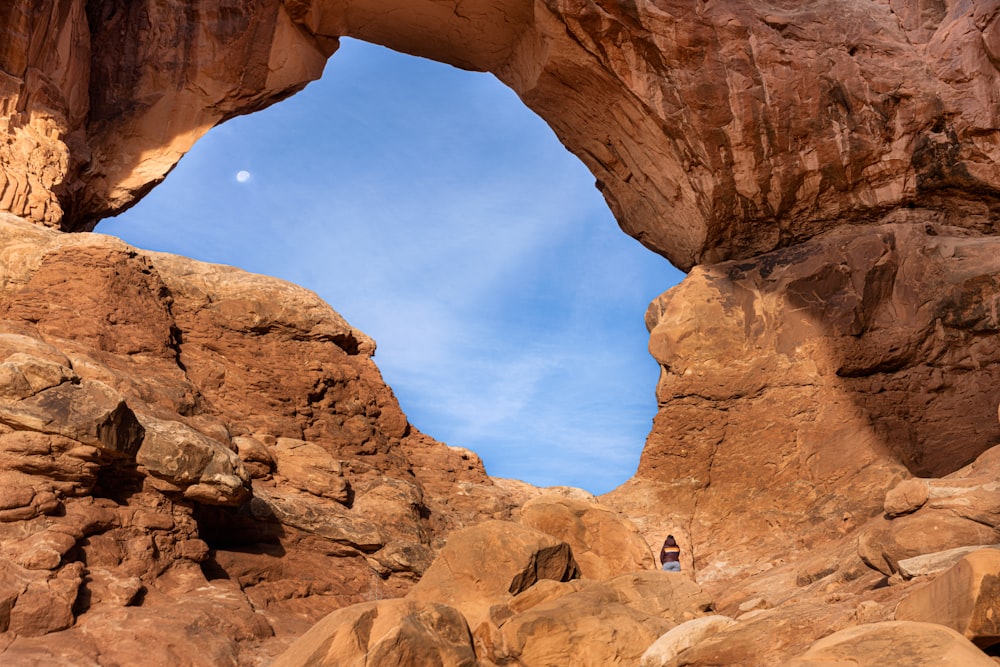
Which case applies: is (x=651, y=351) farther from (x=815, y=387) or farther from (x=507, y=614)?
(x=507, y=614)

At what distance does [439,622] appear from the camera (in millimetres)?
7262

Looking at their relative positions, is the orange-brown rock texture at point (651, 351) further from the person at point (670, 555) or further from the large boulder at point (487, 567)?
the person at point (670, 555)

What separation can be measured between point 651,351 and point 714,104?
404 cm

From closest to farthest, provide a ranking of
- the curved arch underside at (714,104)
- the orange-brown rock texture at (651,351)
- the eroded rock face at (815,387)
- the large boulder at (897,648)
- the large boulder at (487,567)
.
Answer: the large boulder at (897,648) < the orange-brown rock texture at (651,351) < the large boulder at (487,567) < the eroded rock face at (815,387) < the curved arch underside at (714,104)

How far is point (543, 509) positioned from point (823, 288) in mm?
5582

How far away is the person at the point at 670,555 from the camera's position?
11.4m

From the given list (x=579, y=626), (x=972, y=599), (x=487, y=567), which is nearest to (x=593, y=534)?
(x=487, y=567)

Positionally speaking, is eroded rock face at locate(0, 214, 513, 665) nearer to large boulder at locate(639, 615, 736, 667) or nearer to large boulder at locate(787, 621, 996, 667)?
large boulder at locate(639, 615, 736, 667)

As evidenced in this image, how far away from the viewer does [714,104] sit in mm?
13383

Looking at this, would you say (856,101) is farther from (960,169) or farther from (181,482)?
(181,482)

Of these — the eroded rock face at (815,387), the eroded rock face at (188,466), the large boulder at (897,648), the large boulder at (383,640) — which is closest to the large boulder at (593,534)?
the eroded rock face at (188,466)

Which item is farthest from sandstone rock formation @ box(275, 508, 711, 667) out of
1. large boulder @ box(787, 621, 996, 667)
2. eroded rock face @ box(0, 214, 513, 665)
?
large boulder @ box(787, 621, 996, 667)

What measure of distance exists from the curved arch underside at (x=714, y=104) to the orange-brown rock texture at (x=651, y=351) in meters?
0.05

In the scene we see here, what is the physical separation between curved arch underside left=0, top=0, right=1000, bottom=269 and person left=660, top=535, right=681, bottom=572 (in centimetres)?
501
